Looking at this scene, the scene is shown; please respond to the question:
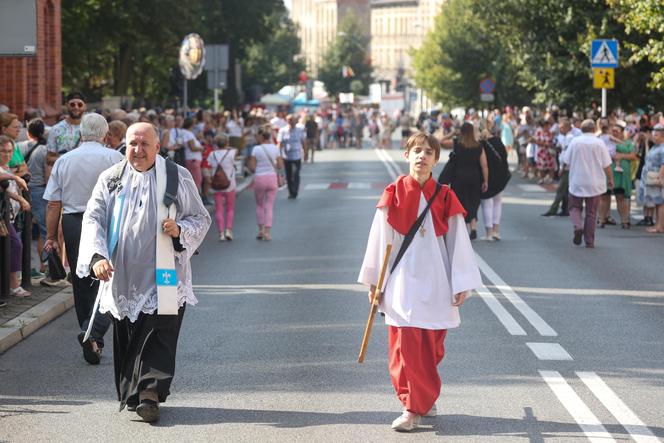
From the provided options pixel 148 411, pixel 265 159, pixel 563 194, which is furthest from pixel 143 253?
pixel 563 194

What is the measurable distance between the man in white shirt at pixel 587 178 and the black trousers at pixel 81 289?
397 inches

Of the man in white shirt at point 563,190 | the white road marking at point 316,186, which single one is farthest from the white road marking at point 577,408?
the white road marking at point 316,186

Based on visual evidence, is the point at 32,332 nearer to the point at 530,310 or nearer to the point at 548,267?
the point at 530,310

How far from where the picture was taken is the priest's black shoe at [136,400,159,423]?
802cm

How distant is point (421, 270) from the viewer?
803 centimetres

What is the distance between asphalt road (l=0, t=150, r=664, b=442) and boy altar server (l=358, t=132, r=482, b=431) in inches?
13.5

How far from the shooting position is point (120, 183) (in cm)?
827

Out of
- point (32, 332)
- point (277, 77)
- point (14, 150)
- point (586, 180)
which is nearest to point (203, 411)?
point (32, 332)

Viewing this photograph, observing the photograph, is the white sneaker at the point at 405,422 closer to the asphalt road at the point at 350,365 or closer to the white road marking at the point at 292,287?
the asphalt road at the point at 350,365

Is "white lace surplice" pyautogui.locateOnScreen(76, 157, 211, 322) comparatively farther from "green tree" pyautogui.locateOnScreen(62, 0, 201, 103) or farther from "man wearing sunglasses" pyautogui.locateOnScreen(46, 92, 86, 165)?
"green tree" pyautogui.locateOnScreen(62, 0, 201, 103)

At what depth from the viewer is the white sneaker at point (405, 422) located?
777 cm

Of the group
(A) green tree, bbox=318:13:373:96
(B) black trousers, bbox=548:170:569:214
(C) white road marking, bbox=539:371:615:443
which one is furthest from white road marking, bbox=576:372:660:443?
(A) green tree, bbox=318:13:373:96

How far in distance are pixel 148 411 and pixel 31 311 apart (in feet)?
15.1

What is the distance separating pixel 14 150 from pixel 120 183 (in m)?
6.89
